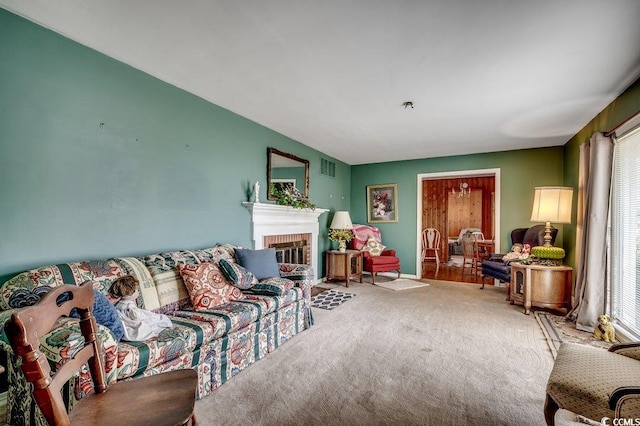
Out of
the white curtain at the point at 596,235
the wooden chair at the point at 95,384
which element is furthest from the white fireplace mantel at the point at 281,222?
the white curtain at the point at 596,235

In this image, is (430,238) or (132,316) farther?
(430,238)

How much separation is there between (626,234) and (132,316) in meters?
4.45

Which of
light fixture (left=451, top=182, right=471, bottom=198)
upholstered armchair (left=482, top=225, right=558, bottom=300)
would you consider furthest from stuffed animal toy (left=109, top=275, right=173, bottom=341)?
light fixture (left=451, top=182, right=471, bottom=198)

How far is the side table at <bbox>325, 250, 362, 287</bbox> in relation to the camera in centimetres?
538

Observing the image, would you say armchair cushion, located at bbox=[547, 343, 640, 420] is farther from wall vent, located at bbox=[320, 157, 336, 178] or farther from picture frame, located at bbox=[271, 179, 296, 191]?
wall vent, located at bbox=[320, 157, 336, 178]

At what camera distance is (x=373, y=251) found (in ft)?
19.1

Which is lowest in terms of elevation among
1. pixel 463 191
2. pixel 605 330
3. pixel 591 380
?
pixel 605 330

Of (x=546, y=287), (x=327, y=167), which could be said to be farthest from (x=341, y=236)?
(x=546, y=287)

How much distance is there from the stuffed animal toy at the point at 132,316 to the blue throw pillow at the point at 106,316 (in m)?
0.08

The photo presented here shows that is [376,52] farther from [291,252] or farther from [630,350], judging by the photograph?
[291,252]

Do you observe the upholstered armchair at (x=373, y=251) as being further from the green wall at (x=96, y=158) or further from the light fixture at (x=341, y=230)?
the green wall at (x=96, y=158)

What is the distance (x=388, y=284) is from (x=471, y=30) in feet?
14.1

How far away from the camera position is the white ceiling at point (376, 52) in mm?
1834

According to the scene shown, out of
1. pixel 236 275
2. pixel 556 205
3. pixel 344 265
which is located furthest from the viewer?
pixel 344 265
